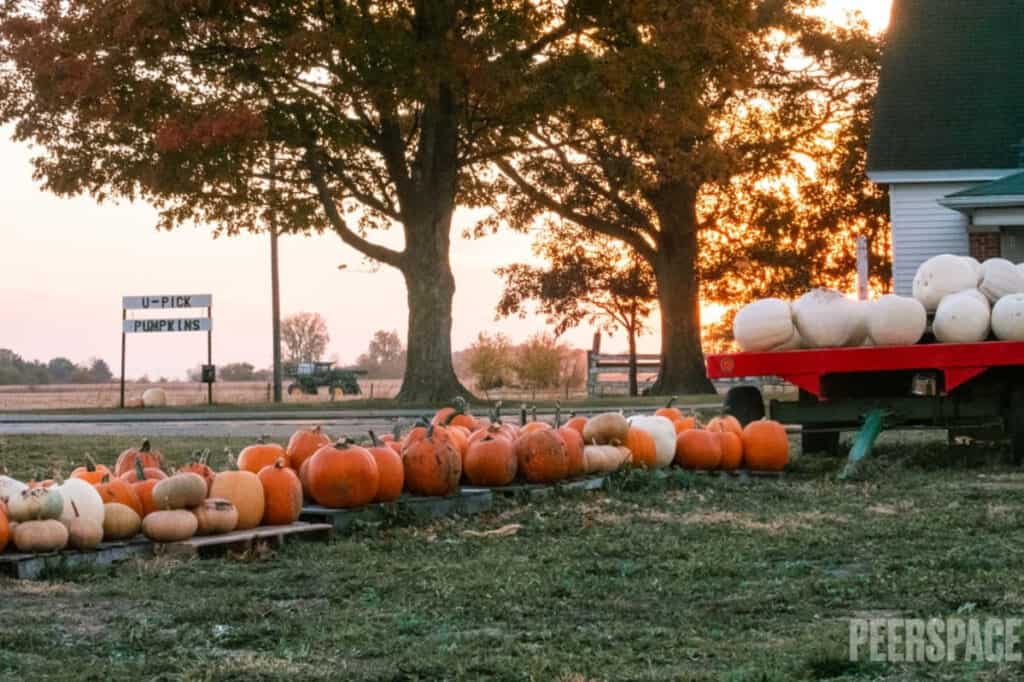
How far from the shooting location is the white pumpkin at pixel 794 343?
13.6m

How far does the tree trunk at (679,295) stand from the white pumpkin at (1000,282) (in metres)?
27.3

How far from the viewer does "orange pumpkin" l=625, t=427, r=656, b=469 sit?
12156 mm

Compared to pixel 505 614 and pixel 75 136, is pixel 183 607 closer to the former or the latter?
pixel 505 614

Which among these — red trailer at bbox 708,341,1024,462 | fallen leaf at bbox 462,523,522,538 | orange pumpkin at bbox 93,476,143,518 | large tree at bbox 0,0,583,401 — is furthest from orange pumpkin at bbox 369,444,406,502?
large tree at bbox 0,0,583,401

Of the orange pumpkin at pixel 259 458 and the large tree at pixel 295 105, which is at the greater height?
the large tree at pixel 295 105

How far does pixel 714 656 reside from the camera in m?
5.27

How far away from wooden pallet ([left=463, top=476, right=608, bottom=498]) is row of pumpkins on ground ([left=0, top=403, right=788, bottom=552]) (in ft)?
0.25

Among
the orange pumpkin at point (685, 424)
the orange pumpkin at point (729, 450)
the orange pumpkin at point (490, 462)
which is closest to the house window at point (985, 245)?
the orange pumpkin at point (685, 424)

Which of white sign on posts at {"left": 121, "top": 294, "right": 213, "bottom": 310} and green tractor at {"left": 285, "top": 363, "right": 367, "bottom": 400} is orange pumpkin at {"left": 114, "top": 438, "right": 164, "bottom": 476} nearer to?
white sign on posts at {"left": 121, "top": 294, "right": 213, "bottom": 310}

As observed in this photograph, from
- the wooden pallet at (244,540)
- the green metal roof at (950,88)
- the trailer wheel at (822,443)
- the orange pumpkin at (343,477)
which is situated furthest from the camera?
the green metal roof at (950,88)

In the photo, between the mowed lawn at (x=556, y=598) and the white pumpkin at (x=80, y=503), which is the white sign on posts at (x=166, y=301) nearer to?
the mowed lawn at (x=556, y=598)

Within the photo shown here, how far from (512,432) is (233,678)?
6.37 meters

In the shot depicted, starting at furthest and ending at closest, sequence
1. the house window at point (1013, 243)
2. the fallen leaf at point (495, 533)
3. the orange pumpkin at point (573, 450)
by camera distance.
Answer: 1. the house window at point (1013, 243)
2. the orange pumpkin at point (573, 450)
3. the fallen leaf at point (495, 533)

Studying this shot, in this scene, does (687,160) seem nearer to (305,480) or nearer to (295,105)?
(295,105)
